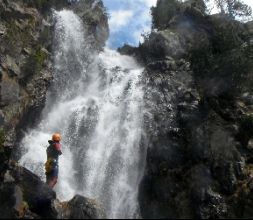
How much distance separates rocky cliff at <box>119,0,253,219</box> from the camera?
22078mm

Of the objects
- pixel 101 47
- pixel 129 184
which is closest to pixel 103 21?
pixel 101 47

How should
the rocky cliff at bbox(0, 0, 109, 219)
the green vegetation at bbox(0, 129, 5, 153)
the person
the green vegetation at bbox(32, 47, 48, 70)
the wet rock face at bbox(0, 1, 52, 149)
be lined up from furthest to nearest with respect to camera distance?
the green vegetation at bbox(32, 47, 48, 70)
the wet rock face at bbox(0, 1, 52, 149)
the green vegetation at bbox(0, 129, 5, 153)
the person
the rocky cliff at bbox(0, 0, 109, 219)

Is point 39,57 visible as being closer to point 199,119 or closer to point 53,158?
point 199,119

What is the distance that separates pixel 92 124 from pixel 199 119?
6.69 meters

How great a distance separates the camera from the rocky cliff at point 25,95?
55.5ft

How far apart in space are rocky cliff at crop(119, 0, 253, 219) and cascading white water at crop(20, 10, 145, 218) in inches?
40.4

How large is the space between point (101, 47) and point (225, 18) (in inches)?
433

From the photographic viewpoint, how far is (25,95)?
27.8 meters

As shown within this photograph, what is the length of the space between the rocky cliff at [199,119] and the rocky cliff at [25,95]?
18.8ft

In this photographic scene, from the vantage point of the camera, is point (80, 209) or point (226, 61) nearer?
point (80, 209)

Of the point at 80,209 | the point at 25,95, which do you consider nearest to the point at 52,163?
the point at 80,209

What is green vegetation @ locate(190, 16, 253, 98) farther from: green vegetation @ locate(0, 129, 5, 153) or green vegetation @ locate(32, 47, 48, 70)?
green vegetation @ locate(0, 129, 5, 153)

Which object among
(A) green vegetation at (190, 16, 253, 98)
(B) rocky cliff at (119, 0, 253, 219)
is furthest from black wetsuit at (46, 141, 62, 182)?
(A) green vegetation at (190, 16, 253, 98)

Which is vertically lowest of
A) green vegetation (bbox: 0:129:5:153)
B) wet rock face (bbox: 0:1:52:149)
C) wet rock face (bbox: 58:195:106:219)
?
wet rock face (bbox: 58:195:106:219)
